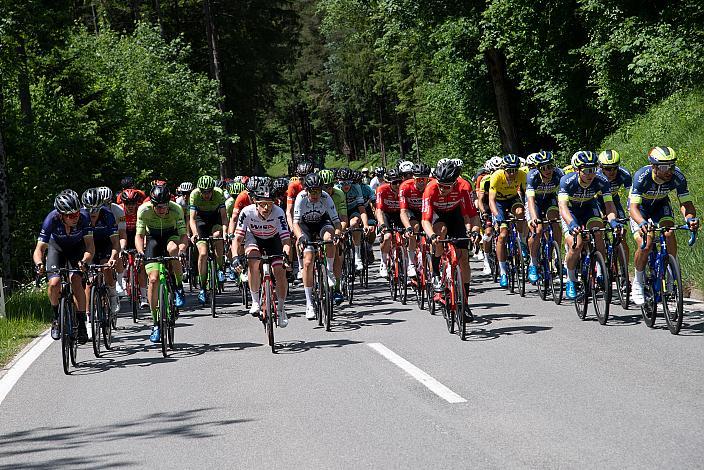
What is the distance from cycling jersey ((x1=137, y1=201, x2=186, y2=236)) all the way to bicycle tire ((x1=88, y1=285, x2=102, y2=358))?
146cm

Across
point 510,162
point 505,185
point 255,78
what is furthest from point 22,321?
point 255,78

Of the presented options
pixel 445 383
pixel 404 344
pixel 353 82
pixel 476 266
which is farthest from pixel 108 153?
pixel 353 82

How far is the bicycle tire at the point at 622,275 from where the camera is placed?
455 inches

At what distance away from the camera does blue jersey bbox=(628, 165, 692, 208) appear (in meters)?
10.7

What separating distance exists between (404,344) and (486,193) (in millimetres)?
7029

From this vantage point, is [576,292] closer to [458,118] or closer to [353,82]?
[458,118]

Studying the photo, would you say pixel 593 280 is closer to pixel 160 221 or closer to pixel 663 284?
pixel 663 284

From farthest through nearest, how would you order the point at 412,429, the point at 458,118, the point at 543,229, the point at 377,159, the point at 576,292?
the point at 377,159 → the point at 458,118 → the point at 543,229 → the point at 576,292 → the point at 412,429

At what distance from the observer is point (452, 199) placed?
12375mm

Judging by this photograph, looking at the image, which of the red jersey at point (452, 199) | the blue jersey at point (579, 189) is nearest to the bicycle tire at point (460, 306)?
the red jersey at point (452, 199)

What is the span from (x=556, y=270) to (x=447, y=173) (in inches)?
107

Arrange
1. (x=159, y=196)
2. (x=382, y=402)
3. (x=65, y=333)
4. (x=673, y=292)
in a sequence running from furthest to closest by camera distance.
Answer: (x=159, y=196)
(x=65, y=333)
(x=673, y=292)
(x=382, y=402)

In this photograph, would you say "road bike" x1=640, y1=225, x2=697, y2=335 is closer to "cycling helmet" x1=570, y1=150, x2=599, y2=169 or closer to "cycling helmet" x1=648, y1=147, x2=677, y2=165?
"cycling helmet" x1=648, y1=147, x2=677, y2=165

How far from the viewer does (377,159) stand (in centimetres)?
9144
